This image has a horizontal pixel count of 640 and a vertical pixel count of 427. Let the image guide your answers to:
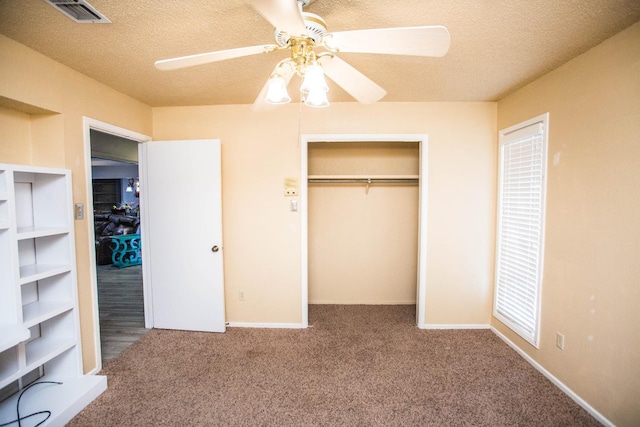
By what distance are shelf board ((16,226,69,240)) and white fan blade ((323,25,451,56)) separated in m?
2.00

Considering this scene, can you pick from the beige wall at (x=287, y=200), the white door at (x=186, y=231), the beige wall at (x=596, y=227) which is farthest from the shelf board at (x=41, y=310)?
the beige wall at (x=596, y=227)

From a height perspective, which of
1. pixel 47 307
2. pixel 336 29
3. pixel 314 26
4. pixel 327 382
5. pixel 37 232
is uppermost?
pixel 336 29

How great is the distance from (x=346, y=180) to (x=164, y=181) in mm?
1983

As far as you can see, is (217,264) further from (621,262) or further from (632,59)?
(632,59)

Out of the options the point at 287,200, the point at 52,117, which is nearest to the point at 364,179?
the point at 287,200

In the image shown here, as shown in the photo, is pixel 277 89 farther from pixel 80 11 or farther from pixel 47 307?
pixel 47 307

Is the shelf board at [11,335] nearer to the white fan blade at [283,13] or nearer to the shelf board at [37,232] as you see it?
the shelf board at [37,232]

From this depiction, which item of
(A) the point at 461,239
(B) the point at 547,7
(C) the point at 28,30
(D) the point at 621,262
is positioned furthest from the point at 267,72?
(D) the point at 621,262

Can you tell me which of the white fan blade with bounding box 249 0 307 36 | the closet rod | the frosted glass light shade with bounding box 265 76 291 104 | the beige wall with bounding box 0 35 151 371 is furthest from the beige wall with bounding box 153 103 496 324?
the white fan blade with bounding box 249 0 307 36

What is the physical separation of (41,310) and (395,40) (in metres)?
2.59

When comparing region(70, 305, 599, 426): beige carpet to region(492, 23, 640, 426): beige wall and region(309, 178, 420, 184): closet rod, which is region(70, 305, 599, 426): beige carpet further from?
region(309, 178, 420, 184): closet rod

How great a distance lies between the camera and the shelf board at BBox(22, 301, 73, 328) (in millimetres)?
1675

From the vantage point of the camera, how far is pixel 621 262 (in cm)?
159

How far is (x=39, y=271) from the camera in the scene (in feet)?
5.78
